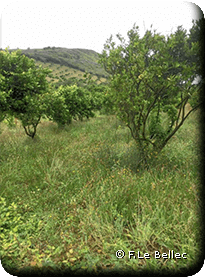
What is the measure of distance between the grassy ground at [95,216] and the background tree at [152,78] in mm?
1357

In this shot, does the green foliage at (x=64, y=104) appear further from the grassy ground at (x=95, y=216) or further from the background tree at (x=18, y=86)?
the grassy ground at (x=95, y=216)

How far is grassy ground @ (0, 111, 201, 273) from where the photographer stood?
86.1 inches

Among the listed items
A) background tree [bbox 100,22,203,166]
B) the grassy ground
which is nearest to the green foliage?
background tree [bbox 100,22,203,166]

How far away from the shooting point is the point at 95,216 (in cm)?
278

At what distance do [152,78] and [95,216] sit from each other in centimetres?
395

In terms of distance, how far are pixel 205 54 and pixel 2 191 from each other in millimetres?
5407

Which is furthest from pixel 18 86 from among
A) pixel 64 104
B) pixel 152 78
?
pixel 64 104

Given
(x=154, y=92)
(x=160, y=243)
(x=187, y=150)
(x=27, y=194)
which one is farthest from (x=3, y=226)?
(x=187, y=150)

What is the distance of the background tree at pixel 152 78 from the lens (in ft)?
13.6

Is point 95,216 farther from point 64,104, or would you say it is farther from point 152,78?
point 64,104

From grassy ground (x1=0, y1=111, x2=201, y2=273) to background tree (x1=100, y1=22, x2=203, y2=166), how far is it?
1357mm

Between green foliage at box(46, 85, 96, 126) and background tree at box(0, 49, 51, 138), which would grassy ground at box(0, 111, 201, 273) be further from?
green foliage at box(46, 85, 96, 126)

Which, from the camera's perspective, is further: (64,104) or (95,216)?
(64,104)

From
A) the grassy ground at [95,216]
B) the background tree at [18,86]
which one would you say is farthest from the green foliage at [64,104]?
the grassy ground at [95,216]
